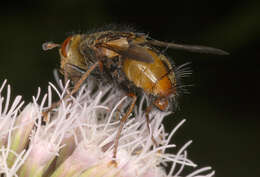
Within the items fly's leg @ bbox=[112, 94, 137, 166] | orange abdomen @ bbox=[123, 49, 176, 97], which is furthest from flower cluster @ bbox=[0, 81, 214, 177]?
orange abdomen @ bbox=[123, 49, 176, 97]

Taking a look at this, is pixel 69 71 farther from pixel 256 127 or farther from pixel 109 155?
pixel 256 127

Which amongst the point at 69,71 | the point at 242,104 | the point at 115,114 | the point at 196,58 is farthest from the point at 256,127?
the point at 69,71

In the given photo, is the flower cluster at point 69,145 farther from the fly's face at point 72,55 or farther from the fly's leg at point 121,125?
the fly's face at point 72,55

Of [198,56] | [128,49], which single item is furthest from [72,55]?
[198,56]

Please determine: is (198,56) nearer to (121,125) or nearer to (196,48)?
(196,48)

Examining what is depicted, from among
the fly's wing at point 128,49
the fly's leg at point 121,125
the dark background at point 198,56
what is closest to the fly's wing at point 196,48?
the fly's wing at point 128,49

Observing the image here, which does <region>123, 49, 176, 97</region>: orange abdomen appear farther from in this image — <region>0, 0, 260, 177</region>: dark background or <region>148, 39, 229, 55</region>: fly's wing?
<region>0, 0, 260, 177</region>: dark background
